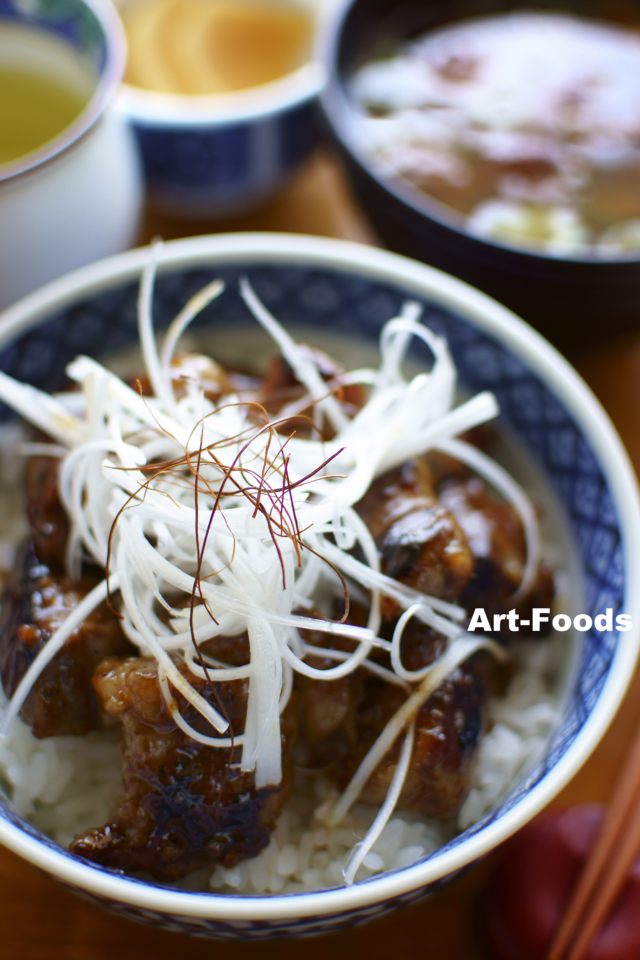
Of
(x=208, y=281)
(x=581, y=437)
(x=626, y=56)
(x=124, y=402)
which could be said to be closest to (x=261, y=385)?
(x=208, y=281)

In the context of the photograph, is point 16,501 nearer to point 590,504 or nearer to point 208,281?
point 208,281

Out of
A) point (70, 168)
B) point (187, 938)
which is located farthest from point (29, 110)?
point (187, 938)

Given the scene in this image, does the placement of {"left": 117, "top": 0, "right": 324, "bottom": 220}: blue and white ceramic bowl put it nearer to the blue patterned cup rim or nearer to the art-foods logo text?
the blue patterned cup rim

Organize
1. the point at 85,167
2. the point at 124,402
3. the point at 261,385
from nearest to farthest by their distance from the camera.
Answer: the point at 124,402 → the point at 261,385 → the point at 85,167

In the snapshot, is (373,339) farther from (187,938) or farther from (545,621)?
(187,938)

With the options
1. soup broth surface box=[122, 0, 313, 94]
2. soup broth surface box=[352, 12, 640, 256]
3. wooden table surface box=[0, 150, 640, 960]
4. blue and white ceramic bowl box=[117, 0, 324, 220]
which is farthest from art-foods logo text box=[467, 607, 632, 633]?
soup broth surface box=[122, 0, 313, 94]

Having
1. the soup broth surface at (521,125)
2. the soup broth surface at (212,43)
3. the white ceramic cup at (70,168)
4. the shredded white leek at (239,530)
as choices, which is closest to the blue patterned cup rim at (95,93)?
the white ceramic cup at (70,168)
